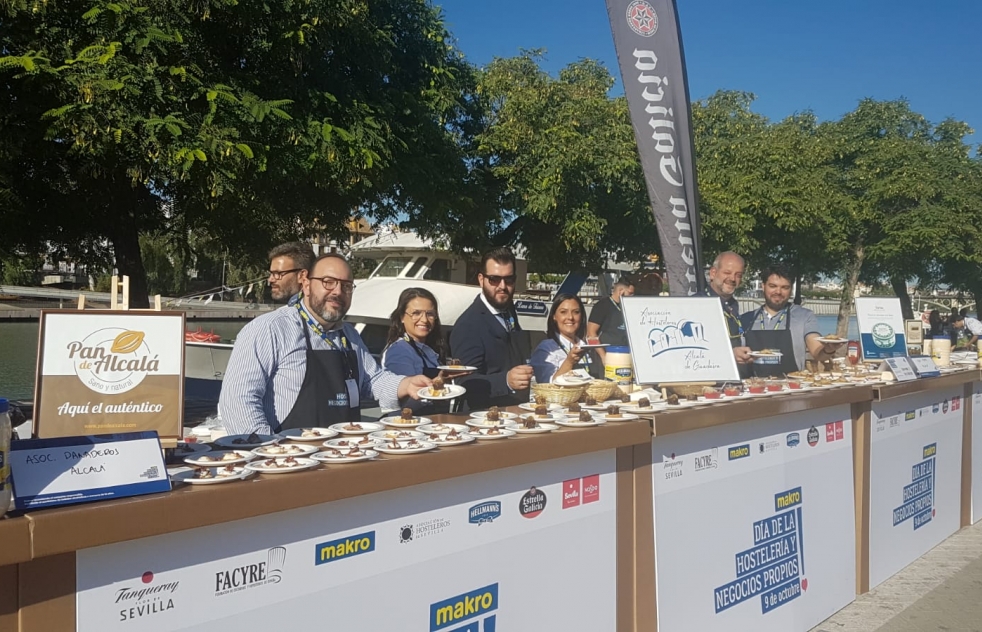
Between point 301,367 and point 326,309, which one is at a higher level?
point 326,309

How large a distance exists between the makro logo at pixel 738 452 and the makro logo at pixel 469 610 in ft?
5.18

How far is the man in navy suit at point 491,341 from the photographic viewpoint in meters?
4.48

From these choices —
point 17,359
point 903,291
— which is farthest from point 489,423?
point 903,291

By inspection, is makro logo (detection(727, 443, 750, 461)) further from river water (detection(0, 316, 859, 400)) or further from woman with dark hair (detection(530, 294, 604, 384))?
river water (detection(0, 316, 859, 400))

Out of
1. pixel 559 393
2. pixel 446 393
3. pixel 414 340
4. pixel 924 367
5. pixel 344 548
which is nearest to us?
pixel 344 548

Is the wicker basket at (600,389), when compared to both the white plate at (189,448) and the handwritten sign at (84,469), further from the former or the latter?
the handwritten sign at (84,469)

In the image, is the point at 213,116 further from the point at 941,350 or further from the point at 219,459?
the point at 941,350

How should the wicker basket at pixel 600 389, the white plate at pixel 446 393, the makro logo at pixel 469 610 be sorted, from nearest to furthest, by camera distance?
the makro logo at pixel 469 610, the white plate at pixel 446 393, the wicker basket at pixel 600 389

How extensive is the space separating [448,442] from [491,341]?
6.80ft

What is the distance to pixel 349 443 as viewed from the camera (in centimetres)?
244

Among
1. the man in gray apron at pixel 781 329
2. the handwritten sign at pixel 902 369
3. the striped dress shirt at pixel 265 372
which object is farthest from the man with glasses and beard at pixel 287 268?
the handwritten sign at pixel 902 369

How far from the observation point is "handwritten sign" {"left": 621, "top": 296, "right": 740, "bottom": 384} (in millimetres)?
3852

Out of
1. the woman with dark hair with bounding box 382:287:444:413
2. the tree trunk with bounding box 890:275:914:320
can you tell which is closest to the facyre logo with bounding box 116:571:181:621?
the woman with dark hair with bounding box 382:287:444:413

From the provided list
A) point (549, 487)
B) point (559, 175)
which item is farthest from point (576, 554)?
point (559, 175)
